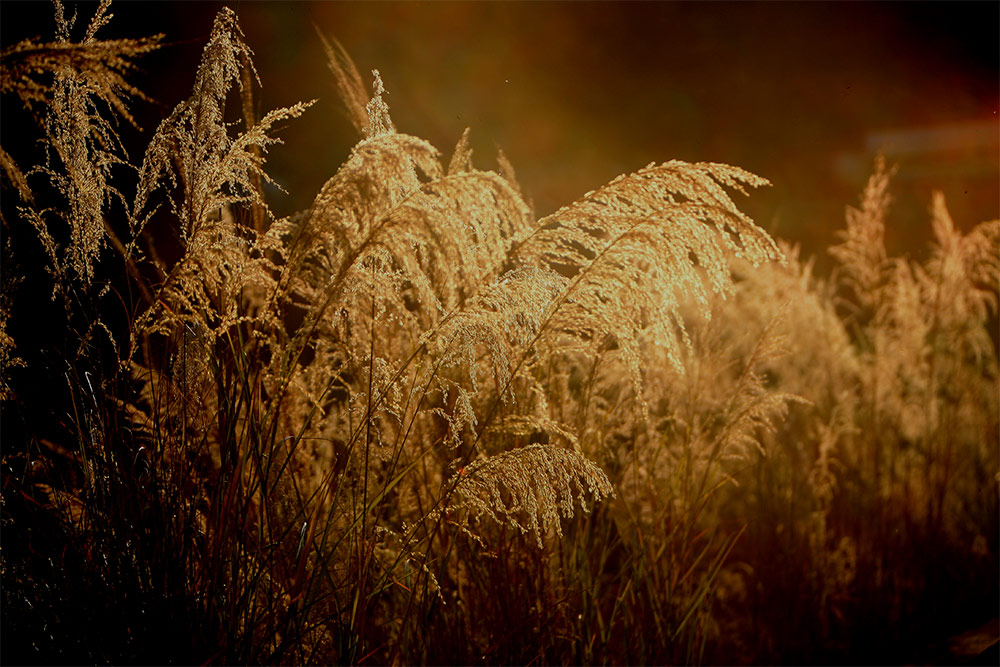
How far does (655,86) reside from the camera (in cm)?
705

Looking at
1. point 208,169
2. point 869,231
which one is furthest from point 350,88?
point 869,231

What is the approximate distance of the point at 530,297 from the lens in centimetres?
176

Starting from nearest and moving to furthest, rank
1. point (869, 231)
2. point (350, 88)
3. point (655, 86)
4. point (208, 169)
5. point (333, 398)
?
point (208, 169) → point (350, 88) → point (333, 398) → point (869, 231) → point (655, 86)

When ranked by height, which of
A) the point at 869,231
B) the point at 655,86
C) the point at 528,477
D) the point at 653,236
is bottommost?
the point at 528,477

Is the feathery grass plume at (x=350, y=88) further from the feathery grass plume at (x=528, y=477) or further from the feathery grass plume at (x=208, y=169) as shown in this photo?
the feathery grass plume at (x=528, y=477)

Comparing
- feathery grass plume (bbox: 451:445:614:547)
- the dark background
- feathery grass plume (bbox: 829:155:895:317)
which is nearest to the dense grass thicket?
feathery grass plume (bbox: 451:445:614:547)

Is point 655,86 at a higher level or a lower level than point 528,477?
higher

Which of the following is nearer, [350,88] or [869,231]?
[350,88]

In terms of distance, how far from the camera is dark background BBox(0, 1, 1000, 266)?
11.4ft

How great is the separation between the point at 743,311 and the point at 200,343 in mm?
3644

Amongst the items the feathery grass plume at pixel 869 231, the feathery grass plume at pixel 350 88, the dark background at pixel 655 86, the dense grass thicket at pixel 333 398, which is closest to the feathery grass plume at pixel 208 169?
the dense grass thicket at pixel 333 398

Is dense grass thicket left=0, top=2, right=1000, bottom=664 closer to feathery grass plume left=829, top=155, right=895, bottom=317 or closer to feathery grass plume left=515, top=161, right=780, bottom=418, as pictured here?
feathery grass plume left=515, top=161, right=780, bottom=418

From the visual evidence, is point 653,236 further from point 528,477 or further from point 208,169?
point 208,169

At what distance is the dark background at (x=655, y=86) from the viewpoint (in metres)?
3.48
